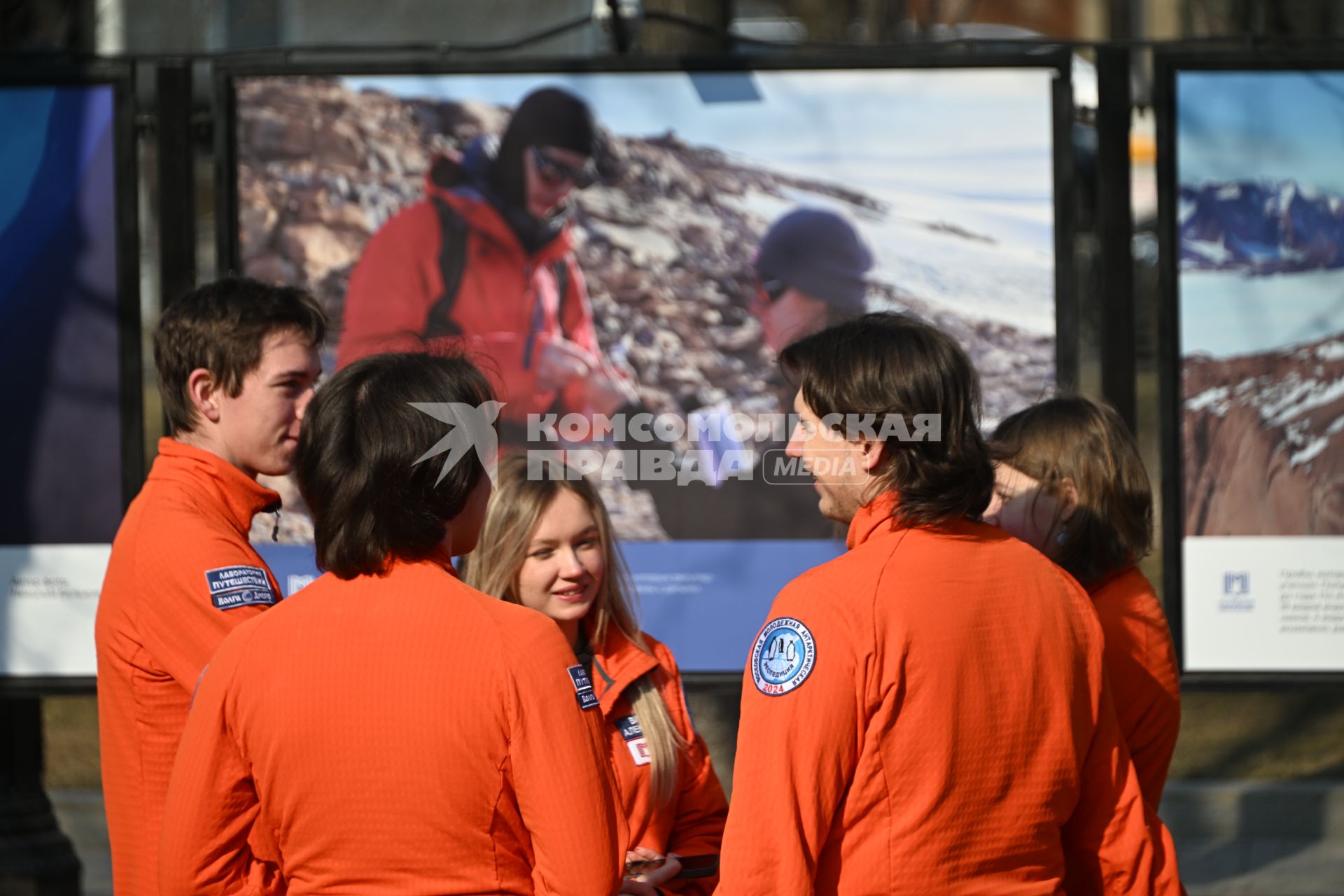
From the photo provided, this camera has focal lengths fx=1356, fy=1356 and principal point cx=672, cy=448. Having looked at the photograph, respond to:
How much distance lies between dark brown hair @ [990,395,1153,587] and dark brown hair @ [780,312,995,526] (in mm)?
617

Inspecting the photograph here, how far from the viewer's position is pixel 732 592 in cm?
443

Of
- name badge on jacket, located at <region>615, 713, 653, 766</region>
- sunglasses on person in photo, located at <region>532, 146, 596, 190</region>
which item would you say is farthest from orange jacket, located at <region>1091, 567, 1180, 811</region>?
sunglasses on person in photo, located at <region>532, 146, 596, 190</region>

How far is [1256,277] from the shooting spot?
4.39 meters

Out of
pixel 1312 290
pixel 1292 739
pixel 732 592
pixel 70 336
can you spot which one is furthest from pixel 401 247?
pixel 1292 739

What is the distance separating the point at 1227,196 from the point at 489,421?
321 centimetres

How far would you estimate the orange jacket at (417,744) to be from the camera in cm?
188

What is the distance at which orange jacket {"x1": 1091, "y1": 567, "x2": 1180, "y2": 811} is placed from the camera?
2.60 m

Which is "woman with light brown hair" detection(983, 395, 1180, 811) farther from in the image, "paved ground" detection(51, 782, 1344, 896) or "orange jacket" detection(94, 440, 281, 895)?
"paved ground" detection(51, 782, 1344, 896)

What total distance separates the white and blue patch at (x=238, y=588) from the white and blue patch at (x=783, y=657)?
934 mm

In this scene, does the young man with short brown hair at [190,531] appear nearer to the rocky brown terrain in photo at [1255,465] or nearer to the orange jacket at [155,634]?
the orange jacket at [155,634]

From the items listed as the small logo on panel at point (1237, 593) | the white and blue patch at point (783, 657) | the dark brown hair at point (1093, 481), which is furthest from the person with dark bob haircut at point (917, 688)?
the small logo on panel at point (1237, 593)

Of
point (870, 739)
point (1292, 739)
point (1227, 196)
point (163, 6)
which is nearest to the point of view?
point (870, 739)

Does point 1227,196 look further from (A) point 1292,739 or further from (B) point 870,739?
(A) point 1292,739

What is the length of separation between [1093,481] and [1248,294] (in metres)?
2.03
